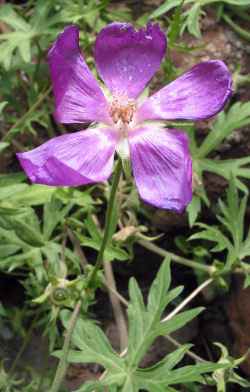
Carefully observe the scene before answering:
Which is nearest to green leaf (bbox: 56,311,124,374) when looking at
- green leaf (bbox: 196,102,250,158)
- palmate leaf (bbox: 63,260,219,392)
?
palmate leaf (bbox: 63,260,219,392)

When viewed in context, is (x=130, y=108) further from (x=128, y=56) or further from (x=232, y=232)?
(x=232, y=232)

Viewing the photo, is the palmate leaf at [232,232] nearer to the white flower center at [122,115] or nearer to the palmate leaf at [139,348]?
the palmate leaf at [139,348]

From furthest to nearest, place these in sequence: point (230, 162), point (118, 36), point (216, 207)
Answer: point (216, 207)
point (230, 162)
point (118, 36)

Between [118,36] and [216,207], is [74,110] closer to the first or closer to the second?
[118,36]

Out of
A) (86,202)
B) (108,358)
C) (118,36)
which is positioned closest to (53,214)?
(86,202)

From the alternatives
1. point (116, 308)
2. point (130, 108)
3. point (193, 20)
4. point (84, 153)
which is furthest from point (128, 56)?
point (116, 308)
